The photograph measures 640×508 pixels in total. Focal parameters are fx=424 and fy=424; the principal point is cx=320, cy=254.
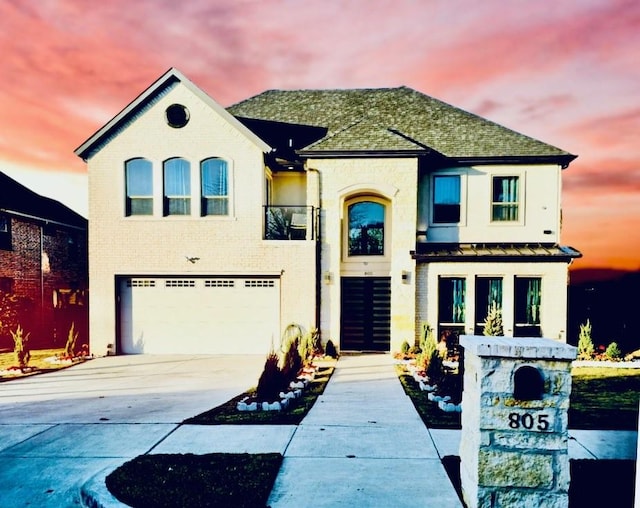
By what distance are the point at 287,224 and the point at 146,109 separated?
6.35m

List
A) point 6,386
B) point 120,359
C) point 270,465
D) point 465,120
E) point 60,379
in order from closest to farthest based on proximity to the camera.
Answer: point 270,465 < point 6,386 < point 60,379 < point 120,359 < point 465,120

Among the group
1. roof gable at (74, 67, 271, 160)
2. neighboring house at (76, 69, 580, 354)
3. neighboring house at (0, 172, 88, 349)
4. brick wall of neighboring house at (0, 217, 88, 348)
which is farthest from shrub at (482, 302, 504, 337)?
neighboring house at (0, 172, 88, 349)

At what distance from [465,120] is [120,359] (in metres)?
15.7

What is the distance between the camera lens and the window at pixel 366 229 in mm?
15758

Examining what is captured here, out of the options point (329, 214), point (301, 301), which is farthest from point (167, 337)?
point (329, 214)

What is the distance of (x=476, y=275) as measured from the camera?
47.8 ft

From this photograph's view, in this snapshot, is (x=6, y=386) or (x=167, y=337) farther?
(x=167, y=337)

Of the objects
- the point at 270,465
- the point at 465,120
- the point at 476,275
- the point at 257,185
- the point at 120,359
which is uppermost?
the point at 465,120

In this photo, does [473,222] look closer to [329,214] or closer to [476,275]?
[476,275]

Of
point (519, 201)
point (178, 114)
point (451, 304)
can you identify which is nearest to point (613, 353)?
point (451, 304)

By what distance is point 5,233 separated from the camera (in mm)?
17859

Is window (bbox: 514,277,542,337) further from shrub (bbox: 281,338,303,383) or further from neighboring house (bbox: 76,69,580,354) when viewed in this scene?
shrub (bbox: 281,338,303,383)

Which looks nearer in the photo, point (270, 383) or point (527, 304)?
point (270, 383)

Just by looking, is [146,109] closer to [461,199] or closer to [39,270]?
[39,270]
